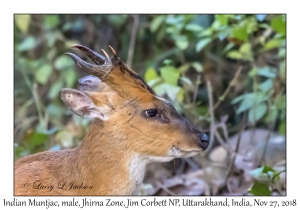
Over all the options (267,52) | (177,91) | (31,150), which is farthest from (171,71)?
(267,52)

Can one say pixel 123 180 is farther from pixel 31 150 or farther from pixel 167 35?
pixel 167 35

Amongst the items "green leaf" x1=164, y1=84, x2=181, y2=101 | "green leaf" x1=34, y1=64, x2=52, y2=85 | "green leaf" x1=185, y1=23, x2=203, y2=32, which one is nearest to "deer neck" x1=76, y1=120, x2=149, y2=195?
"green leaf" x1=164, y1=84, x2=181, y2=101

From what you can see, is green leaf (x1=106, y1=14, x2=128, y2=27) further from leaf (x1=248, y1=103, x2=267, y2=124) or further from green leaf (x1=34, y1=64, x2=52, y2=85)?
leaf (x1=248, y1=103, x2=267, y2=124)

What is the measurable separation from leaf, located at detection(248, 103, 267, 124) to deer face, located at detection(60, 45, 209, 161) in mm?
2578

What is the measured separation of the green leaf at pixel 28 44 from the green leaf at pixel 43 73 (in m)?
0.35

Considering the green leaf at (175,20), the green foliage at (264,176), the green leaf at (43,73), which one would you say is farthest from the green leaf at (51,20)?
the green foliage at (264,176)

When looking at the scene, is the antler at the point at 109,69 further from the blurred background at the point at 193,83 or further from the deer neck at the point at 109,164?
the blurred background at the point at 193,83

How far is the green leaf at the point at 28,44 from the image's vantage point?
319 inches

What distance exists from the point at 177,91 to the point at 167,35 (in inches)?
105

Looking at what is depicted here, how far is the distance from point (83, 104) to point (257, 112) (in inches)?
118

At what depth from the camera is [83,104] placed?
370 centimetres

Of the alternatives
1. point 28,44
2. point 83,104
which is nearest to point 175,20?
point 28,44

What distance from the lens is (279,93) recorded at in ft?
20.9

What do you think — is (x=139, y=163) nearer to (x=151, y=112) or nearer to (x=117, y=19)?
(x=151, y=112)
